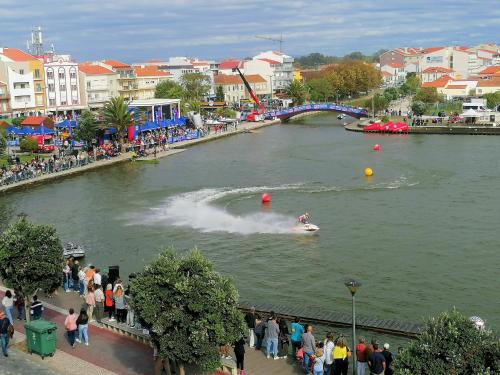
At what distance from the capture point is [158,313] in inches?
494

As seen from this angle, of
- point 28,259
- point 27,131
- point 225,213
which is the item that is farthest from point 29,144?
point 28,259

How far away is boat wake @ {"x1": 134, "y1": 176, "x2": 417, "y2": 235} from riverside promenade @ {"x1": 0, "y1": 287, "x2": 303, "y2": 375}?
45.4 feet

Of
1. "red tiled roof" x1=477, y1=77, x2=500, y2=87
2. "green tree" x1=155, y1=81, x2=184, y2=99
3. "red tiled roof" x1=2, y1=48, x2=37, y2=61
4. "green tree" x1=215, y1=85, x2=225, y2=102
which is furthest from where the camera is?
"green tree" x1=215, y1=85, x2=225, y2=102

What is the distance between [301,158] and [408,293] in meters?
32.2

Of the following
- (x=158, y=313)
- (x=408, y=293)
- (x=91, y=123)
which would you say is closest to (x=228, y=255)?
(x=408, y=293)

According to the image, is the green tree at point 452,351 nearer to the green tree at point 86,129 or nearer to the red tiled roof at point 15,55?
the green tree at point 86,129

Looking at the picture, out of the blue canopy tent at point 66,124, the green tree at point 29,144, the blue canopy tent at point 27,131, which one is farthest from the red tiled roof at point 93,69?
the green tree at point 29,144

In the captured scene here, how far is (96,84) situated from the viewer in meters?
85.9

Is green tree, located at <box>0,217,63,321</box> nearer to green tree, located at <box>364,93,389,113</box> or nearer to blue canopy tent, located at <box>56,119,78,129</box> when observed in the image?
blue canopy tent, located at <box>56,119,78,129</box>

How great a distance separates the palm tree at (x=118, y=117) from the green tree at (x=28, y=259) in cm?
4065

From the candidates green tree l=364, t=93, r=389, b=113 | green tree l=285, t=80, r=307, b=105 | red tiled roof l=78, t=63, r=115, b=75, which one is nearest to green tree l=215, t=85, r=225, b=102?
green tree l=285, t=80, r=307, b=105

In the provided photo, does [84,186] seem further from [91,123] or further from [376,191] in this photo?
[376,191]

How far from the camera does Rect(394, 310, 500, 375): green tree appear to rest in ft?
31.7

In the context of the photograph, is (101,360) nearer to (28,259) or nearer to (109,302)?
(109,302)
